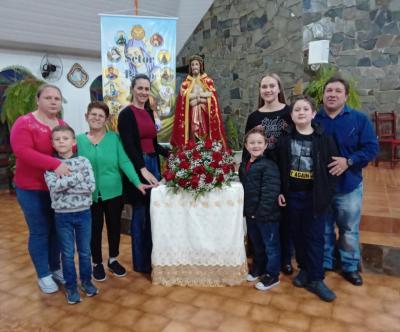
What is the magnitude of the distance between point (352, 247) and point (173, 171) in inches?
55.9

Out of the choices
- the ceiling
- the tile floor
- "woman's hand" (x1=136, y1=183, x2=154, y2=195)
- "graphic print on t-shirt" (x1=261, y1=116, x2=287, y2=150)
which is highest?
the ceiling

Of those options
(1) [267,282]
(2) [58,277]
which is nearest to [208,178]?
(1) [267,282]

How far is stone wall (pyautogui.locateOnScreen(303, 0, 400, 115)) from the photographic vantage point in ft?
17.7

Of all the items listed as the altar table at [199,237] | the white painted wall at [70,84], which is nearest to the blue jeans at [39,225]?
the altar table at [199,237]

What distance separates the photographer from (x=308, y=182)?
91.9 inches

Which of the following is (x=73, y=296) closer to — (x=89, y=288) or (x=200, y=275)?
(x=89, y=288)

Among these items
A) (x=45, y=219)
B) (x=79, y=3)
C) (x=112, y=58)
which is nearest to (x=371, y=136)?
(x=45, y=219)

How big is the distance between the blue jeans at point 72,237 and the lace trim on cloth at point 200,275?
0.53 meters

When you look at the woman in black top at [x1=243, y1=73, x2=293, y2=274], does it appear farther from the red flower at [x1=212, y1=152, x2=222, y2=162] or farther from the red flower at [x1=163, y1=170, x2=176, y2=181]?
the red flower at [x1=163, y1=170, x2=176, y2=181]

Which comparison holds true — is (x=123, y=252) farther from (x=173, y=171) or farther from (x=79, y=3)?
(x=79, y=3)

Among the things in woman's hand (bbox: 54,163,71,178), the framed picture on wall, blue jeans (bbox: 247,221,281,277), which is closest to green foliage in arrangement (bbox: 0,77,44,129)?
the framed picture on wall

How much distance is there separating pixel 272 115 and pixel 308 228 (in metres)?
0.83

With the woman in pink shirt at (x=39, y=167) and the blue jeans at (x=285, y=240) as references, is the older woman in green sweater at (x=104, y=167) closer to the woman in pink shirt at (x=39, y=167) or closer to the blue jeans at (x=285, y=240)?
the woman in pink shirt at (x=39, y=167)

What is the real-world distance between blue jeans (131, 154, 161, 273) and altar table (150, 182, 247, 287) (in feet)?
0.64
